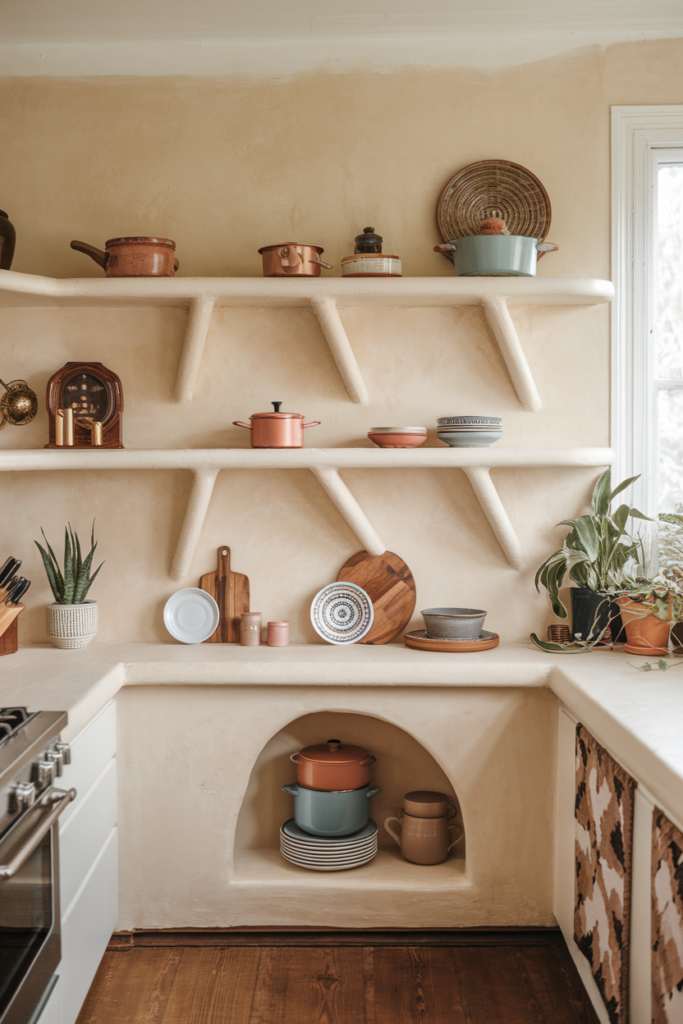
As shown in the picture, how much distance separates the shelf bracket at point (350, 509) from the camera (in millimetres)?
2617

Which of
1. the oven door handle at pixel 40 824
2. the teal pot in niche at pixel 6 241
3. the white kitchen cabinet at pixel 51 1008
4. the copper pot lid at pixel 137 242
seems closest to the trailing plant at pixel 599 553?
the copper pot lid at pixel 137 242

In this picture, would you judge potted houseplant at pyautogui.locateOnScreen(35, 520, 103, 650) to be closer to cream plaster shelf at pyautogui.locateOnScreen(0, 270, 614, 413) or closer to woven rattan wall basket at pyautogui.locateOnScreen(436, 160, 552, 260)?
cream plaster shelf at pyautogui.locateOnScreen(0, 270, 614, 413)

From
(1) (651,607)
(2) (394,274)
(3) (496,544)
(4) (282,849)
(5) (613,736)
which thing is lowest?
(4) (282,849)

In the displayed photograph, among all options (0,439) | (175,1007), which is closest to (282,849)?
(175,1007)

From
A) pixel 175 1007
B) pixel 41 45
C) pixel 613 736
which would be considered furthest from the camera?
pixel 41 45

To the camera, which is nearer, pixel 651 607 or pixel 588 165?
pixel 651 607

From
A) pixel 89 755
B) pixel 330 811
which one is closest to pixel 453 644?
pixel 330 811

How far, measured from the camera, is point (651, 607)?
2.52m

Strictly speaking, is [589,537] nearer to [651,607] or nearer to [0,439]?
[651,607]

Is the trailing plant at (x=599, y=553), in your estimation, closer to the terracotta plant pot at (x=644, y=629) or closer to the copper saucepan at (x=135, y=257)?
the terracotta plant pot at (x=644, y=629)

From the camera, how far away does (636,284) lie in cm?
274

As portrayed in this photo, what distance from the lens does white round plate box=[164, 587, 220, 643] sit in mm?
2756

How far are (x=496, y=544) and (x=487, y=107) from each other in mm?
1404

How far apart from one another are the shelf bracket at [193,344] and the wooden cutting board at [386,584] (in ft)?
2.55
